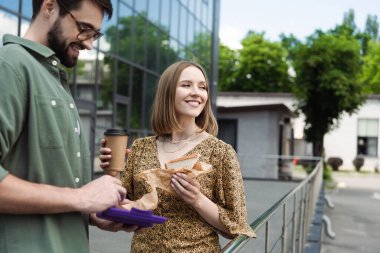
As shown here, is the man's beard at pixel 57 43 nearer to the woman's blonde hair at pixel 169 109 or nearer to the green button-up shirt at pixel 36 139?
the green button-up shirt at pixel 36 139

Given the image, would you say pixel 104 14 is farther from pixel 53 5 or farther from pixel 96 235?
pixel 96 235

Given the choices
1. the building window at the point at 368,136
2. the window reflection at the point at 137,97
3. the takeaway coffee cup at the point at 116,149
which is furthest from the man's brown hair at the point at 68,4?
the building window at the point at 368,136

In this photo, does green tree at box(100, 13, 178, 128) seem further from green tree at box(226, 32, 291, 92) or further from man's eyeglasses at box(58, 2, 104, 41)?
green tree at box(226, 32, 291, 92)

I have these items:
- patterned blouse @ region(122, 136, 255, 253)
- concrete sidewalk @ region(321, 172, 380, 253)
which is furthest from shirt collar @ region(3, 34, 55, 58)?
concrete sidewalk @ region(321, 172, 380, 253)

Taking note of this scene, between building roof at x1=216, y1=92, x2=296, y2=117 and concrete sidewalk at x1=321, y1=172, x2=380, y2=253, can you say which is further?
building roof at x1=216, y1=92, x2=296, y2=117

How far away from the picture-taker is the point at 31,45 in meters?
1.43

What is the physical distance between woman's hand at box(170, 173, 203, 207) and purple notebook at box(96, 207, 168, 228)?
31 cm

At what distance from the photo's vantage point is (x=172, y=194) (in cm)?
206

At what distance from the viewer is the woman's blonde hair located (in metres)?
2.30

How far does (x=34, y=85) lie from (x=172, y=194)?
834mm

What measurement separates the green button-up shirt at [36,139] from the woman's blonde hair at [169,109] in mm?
844

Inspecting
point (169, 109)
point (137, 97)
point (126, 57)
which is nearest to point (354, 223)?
point (137, 97)

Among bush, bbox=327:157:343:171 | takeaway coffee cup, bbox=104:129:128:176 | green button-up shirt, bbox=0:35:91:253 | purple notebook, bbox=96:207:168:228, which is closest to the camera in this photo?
green button-up shirt, bbox=0:35:91:253

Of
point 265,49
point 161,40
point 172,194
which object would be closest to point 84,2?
point 172,194
